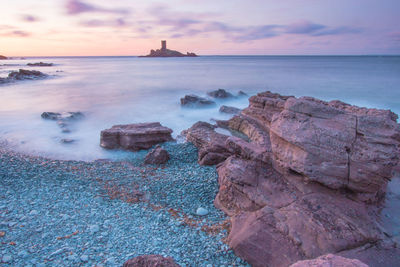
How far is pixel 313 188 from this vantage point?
503cm

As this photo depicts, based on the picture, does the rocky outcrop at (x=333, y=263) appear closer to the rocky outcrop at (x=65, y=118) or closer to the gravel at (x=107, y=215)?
the gravel at (x=107, y=215)

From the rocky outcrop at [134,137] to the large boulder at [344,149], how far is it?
6.38 metres

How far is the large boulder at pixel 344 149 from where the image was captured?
4477 millimetres

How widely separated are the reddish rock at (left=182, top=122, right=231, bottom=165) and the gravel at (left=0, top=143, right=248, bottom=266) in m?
0.39

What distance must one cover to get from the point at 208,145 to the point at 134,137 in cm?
323

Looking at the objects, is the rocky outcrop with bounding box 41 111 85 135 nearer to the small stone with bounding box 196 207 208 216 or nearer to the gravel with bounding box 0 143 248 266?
the gravel with bounding box 0 143 248 266

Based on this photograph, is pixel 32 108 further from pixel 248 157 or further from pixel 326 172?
pixel 326 172

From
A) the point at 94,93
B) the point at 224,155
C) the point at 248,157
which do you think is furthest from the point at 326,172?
the point at 94,93

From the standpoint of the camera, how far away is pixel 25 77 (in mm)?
35375

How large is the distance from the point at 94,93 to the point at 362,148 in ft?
81.4

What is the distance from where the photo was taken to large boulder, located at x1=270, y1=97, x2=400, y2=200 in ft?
14.7

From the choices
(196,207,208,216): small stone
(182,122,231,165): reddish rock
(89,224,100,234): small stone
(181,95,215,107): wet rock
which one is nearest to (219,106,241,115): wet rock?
(181,95,215,107): wet rock

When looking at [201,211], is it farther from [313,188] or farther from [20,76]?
[20,76]

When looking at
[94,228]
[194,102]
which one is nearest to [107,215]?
[94,228]
